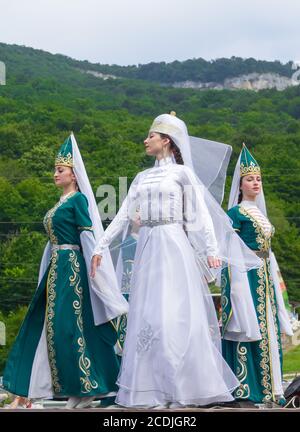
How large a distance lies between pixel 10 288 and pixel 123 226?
37.3 meters

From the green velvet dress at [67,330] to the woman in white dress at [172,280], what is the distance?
1.54 ft

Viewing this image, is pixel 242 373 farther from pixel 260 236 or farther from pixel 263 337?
pixel 260 236

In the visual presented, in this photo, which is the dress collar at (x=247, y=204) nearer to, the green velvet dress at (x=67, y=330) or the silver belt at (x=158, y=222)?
the silver belt at (x=158, y=222)

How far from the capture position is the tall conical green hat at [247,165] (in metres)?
9.23

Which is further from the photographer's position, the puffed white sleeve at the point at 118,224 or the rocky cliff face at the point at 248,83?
the rocky cliff face at the point at 248,83

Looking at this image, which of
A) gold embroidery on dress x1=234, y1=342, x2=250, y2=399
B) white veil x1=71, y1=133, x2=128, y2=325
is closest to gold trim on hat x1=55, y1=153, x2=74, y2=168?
white veil x1=71, y1=133, x2=128, y2=325

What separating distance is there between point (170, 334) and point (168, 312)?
15 centimetres

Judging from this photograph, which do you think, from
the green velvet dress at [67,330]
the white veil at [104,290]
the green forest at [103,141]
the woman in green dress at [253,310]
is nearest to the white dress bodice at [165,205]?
the white veil at [104,290]

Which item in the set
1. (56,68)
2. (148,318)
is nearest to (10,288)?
(56,68)

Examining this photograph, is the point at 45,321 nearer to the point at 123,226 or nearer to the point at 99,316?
the point at 99,316

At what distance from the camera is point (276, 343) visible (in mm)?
9031

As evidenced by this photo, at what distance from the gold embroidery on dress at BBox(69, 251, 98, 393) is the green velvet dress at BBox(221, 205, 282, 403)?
3.50 ft

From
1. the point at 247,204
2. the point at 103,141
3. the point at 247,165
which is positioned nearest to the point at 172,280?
the point at 247,204

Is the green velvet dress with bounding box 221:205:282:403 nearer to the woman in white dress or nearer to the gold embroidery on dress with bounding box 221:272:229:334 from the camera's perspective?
the gold embroidery on dress with bounding box 221:272:229:334
